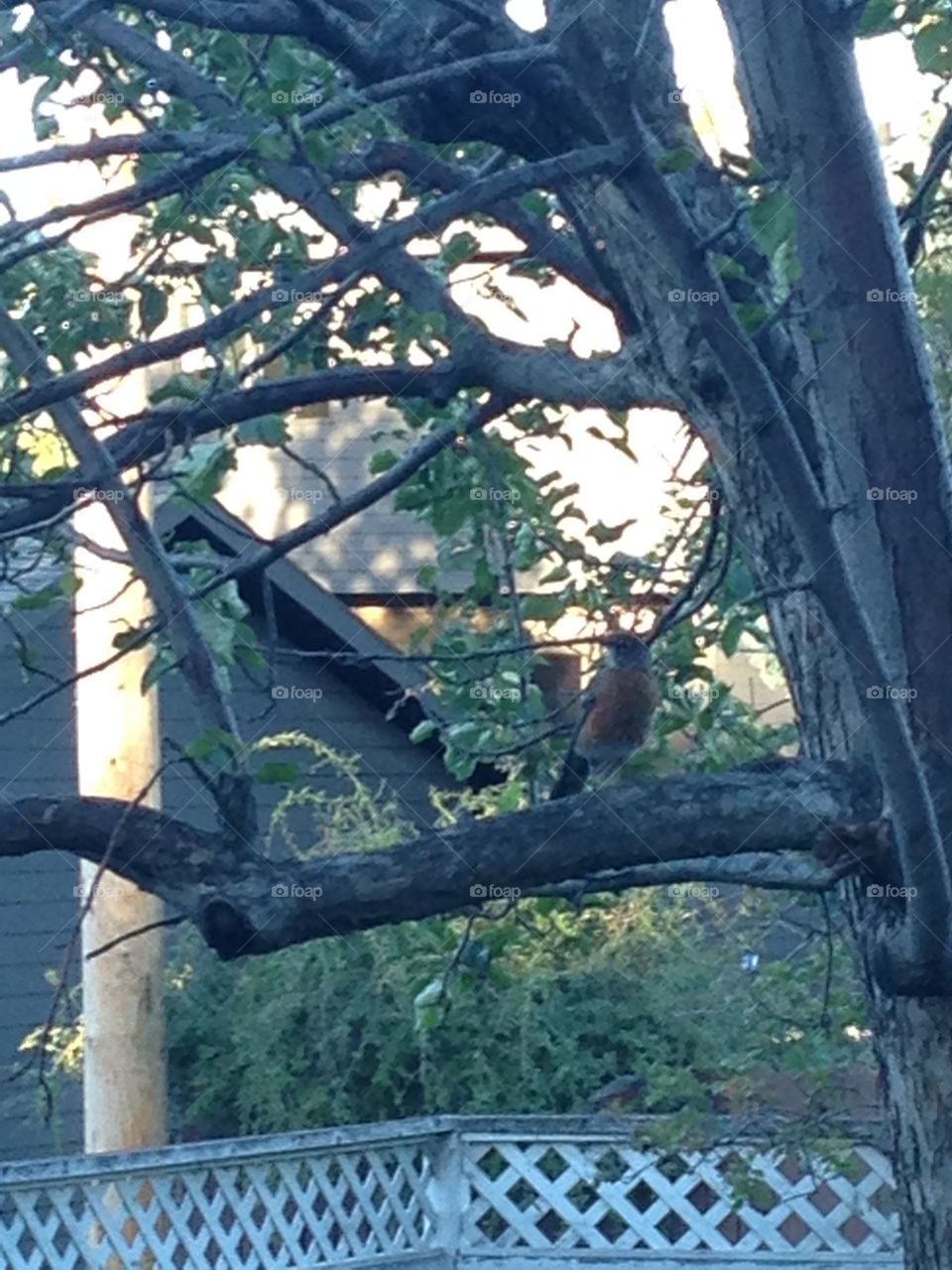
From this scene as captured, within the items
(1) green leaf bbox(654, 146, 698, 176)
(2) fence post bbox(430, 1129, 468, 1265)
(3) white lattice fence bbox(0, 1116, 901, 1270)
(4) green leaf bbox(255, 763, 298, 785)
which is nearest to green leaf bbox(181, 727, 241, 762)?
(4) green leaf bbox(255, 763, 298, 785)

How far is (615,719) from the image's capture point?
489cm

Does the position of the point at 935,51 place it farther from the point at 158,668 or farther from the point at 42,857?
the point at 42,857

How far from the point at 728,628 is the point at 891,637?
2.39 ft

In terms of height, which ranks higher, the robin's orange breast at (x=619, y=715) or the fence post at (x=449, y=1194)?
the robin's orange breast at (x=619, y=715)

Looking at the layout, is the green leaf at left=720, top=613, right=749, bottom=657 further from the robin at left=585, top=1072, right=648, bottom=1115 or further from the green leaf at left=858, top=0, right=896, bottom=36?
the robin at left=585, top=1072, right=648, bottom=1115

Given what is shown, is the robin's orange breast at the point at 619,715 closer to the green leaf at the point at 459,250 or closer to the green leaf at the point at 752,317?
the green leaf at the point at 459,250

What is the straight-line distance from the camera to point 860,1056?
559 cm

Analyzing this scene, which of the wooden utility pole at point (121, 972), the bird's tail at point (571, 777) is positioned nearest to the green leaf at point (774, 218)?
the bird's tail at point (571, 777)

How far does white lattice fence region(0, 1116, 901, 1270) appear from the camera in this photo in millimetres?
6309

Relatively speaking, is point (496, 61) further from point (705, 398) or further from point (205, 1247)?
point (205, 1247)

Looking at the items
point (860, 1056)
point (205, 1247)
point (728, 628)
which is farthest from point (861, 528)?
point (205, 1247)

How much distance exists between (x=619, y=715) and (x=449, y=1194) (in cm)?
312

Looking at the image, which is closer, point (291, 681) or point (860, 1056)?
point (860, 1056)

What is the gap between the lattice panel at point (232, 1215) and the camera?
6.25 m
